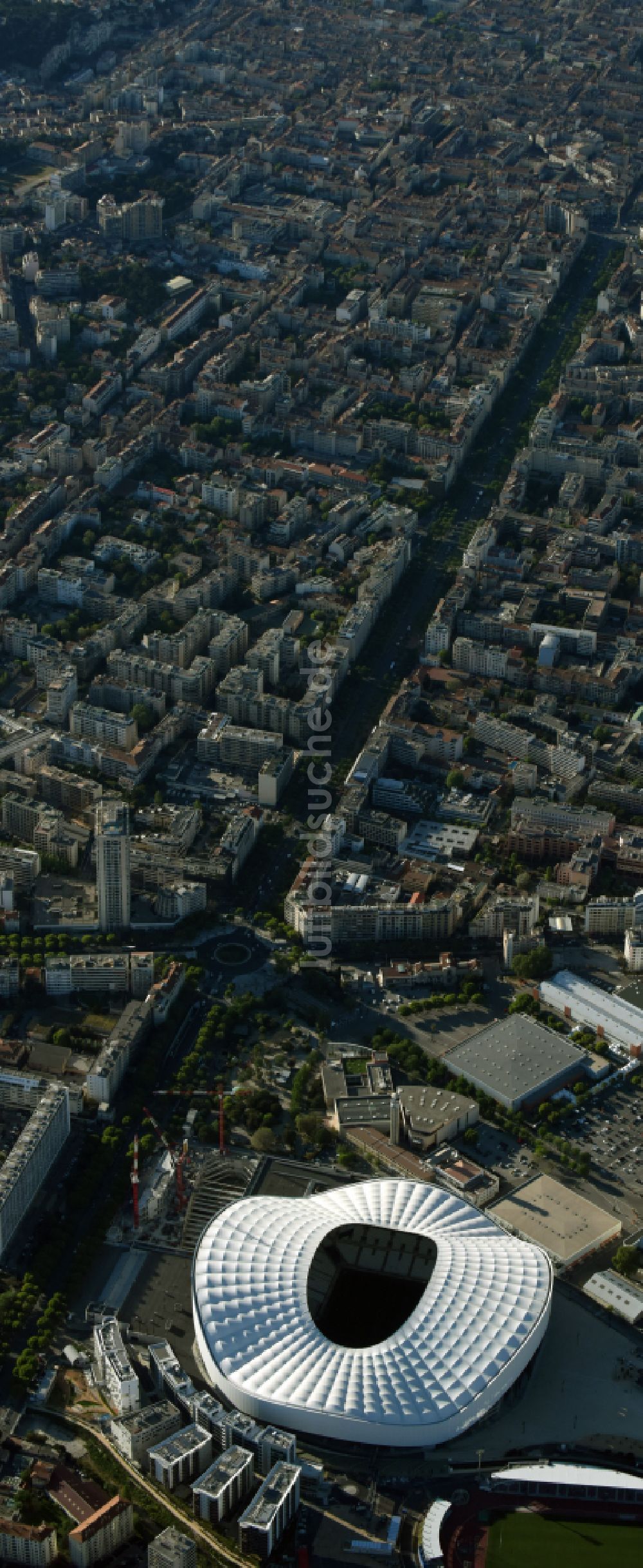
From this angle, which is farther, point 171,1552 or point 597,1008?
point 597,1008

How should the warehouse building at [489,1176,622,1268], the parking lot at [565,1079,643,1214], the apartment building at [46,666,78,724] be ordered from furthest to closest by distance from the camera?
the apartment building at [46,666,78,724], the parking lot at [565,1079,643,1214], the warehouse building at [489,1176,622,1268]

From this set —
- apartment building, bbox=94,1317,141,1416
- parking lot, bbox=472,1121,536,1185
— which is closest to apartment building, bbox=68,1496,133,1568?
apartment building, bbox=94,1317,141,1416

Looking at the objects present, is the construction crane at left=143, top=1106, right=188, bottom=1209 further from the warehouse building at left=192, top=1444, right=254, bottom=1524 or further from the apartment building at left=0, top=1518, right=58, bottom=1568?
the apartment building at left=0, top=1518, right=58, bottom=1568

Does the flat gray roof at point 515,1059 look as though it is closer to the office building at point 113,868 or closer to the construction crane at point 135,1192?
the construction crane at point 135,1192

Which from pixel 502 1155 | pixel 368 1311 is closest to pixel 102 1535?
pixel 368 1311

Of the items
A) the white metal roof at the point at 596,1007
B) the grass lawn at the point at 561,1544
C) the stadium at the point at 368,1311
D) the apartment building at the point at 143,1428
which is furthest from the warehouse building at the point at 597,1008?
the apartment building at the point at 143,1428

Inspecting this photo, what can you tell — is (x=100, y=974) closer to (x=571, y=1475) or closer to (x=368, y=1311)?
(x=368, y=1311)

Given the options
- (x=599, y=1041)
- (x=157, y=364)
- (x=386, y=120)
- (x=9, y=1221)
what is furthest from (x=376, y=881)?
(x=386, y=120)
